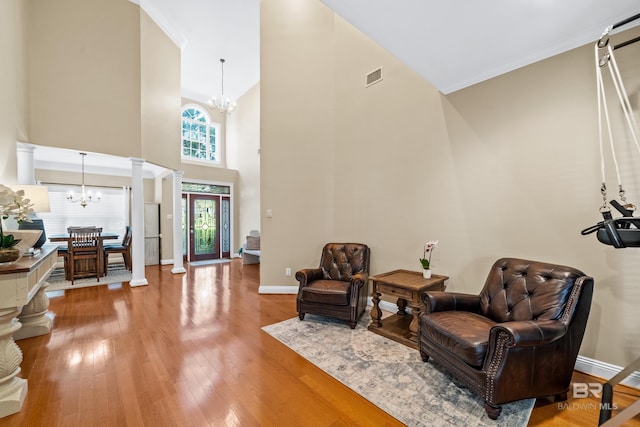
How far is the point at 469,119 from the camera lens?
2.90 metres

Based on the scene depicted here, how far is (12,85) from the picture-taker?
137 inches

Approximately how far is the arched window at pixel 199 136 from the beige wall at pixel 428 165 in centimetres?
527

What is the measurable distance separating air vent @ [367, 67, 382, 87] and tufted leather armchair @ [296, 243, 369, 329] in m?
2.42

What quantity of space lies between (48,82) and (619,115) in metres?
7.40

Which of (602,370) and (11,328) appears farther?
(602,370)

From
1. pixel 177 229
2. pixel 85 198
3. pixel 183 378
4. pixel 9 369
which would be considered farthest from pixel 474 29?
pixel 85 198

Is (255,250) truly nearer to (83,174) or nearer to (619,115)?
(83,174)

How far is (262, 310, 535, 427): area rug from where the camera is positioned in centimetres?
177

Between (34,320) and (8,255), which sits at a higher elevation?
(8,255)

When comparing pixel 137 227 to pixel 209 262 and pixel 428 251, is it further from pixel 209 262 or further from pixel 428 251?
pixel 428 251

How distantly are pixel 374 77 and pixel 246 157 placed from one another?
5555mm

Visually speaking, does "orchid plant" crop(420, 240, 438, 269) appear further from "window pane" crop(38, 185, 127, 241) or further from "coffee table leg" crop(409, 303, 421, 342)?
"window pane" crop(38, 185, 127, 241)

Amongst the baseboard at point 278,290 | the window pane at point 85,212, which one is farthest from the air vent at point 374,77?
the window pane at point 85,212

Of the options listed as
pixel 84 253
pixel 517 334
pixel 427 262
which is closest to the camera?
pixel 517 334
